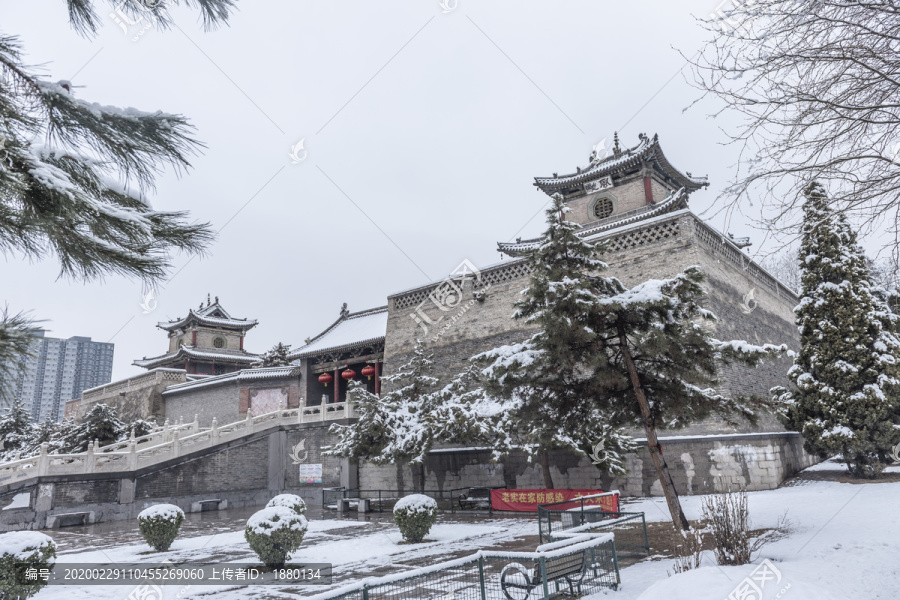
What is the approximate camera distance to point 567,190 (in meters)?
24.5

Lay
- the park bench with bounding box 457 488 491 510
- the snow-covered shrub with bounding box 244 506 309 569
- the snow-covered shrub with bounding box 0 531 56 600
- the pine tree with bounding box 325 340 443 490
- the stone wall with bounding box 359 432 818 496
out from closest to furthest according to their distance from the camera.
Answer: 1. the snow-covered shrub with bounding box 0 531 56 600
2. the snow-covered shrub with bounding box 244 506 309 569
3. the stone wall with bounding box 359 432 818 496
4. the pine tree with bounding box 325 340 443 490
5. the park bench with bounding box 457 488 491 510

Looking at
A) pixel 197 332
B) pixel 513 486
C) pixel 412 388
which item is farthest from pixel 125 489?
pixel 197 332

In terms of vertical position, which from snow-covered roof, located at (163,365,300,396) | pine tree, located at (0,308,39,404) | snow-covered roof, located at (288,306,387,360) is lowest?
pine tree, located at (0,308,39,404)

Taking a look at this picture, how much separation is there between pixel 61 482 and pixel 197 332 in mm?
24780

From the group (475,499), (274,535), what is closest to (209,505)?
(475,499)

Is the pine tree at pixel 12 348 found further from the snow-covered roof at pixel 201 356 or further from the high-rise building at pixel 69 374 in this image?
the high-rise building at pixel 69 374

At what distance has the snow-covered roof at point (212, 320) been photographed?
1620 inches

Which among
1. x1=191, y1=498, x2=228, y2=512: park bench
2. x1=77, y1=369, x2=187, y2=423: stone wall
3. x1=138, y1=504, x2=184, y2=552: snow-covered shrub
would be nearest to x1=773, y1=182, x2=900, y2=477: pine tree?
x1=138, y1=504, x2=184, y2=552: snow-covered shrub

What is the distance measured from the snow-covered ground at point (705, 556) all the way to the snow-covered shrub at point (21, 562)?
0.53m

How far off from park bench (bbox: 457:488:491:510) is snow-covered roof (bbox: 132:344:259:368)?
90.2 feet

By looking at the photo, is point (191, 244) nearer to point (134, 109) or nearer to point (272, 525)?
point (134, 109)

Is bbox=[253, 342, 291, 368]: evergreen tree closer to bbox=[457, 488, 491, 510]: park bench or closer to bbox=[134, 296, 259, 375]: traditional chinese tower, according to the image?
bbox=[134, 296, 259, 375]: traditional chinese tower

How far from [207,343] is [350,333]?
18578mm

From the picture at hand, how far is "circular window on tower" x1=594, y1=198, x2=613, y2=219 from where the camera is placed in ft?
76.0
